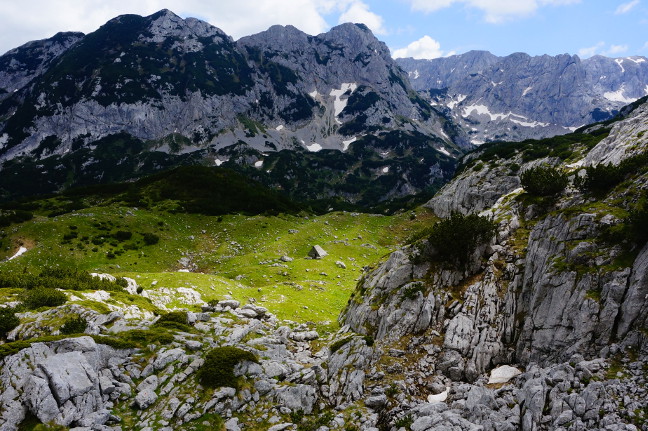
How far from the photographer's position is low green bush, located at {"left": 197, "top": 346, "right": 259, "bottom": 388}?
17172 mm

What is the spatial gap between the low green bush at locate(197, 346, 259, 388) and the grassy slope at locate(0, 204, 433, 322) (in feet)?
47.0

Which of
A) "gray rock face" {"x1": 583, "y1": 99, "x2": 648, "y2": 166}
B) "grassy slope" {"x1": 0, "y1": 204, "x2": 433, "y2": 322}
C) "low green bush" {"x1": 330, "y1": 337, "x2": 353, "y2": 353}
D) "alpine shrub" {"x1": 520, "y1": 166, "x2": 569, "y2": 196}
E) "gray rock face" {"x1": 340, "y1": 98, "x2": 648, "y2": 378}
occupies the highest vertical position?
"gray rock face" {"x1": 583, "y1": 99, "x2": 648, "y2": 166}

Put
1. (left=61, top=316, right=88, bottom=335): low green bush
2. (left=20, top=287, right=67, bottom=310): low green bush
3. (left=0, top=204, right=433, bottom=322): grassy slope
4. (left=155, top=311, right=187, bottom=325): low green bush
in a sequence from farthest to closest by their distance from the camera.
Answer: (left=0, top=204, right=433, bottom=322): grassy slope < (left=155, top=311, right=187, bottom=325): low green bush < (left=20, top=287, right=67, bottom=310): low green bush < (left=61, top=316, right=88, bottom=335): low green bush

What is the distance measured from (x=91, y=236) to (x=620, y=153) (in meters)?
72.6

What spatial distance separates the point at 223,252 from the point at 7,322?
42738 mm

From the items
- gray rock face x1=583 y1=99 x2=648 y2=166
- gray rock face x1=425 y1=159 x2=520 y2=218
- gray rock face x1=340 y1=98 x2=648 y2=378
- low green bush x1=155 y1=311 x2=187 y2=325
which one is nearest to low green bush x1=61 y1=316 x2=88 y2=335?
low green bush x1=155 y1=311 x2=187 y2=325

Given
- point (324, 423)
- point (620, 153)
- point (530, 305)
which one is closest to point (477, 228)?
point (530, 305)

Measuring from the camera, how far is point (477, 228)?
75.6ft

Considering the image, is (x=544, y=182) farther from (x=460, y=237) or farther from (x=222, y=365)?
(x=222, y=365)

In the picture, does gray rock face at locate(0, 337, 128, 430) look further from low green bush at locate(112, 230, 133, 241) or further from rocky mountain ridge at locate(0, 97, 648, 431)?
low green bush at locate(112, 230, 133, 241)

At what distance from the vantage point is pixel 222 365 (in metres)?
17.9

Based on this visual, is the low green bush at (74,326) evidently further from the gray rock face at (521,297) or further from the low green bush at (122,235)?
the low green bush at (122,235)

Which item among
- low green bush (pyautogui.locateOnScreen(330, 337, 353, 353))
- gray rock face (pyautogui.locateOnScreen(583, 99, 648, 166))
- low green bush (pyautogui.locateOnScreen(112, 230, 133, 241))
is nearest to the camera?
low green bush (pyautogui.locateOnScreen(330, 337, 353, 353))

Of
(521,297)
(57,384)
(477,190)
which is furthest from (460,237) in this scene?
(477,190)
